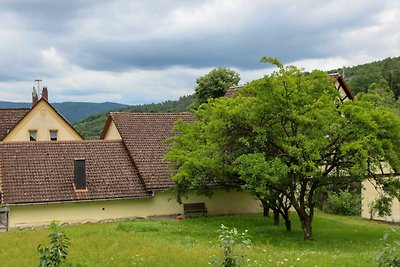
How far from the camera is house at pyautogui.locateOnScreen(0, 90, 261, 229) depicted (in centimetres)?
2538

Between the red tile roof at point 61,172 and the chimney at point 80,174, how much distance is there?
247mm

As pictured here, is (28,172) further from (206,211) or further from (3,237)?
(206,211)

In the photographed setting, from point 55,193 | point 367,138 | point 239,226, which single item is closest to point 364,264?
point 367,138

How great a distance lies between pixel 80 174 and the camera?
26734 millimetres

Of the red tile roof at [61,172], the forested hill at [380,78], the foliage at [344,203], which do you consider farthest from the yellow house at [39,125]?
the forested hill at [380,78]

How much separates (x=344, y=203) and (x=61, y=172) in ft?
58.2

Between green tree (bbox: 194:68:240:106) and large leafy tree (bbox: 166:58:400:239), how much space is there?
3271 cm

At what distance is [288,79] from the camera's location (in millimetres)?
19516

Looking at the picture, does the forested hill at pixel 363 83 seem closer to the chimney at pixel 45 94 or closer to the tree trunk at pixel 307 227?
the chimney at pixel 45 94

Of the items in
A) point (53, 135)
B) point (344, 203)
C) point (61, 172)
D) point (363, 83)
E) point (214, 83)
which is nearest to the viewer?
point (61, 172)

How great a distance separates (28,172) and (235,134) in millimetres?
11634

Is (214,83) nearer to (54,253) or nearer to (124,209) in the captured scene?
(124,209)

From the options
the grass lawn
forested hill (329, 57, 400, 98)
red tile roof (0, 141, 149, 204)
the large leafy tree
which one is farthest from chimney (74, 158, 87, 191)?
forested hill (329, 57, 400, 98)

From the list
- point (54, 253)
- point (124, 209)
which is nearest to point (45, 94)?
point (124, 209)
